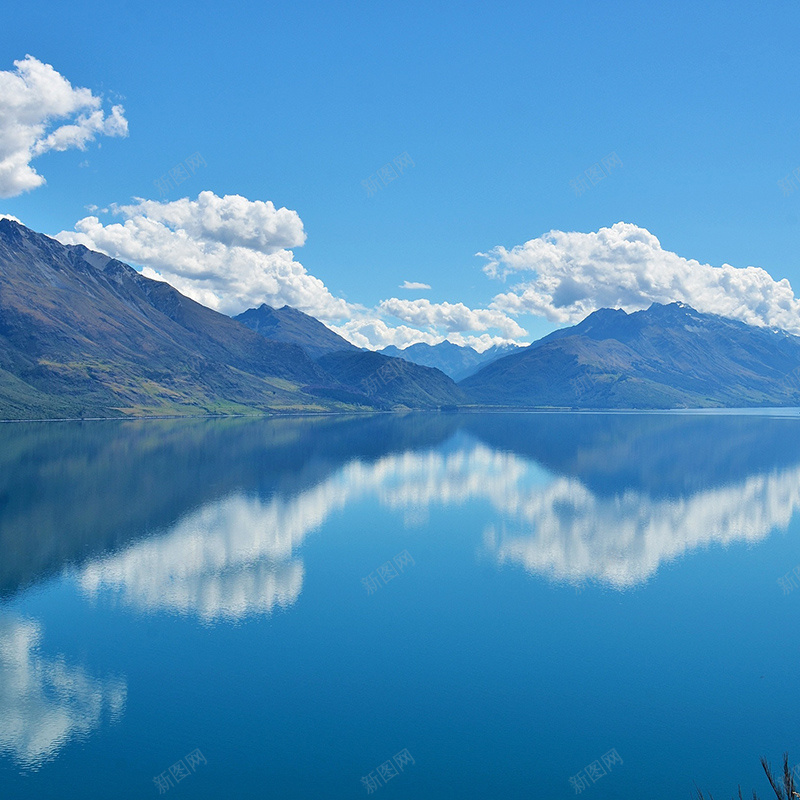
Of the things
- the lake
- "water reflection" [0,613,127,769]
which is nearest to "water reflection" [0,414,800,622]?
the lake

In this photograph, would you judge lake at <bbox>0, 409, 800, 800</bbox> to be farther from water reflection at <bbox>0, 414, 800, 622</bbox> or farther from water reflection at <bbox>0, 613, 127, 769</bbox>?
water reflection at <bbox>0, 414, 800, 622</bbox>

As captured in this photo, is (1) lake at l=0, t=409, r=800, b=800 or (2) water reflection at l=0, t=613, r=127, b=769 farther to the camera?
(2) water reflection at l=0, t=613, r=127, b=769

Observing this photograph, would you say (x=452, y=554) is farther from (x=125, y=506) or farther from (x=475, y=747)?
(x=125, y=506)

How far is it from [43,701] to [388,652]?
96.8ft

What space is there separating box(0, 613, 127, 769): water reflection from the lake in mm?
187

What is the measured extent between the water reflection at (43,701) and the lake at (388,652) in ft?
0.61

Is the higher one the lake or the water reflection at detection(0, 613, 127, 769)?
the lake

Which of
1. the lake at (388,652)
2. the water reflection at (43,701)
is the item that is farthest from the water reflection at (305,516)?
the water reflection at (43,701)

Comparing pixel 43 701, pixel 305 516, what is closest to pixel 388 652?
pixel 43 701

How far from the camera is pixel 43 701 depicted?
46312 mm

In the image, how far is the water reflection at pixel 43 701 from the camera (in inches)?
1626

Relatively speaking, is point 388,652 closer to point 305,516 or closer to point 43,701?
point 43,701

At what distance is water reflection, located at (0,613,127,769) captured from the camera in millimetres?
41312

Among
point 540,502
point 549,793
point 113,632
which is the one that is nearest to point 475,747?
point 549,793
